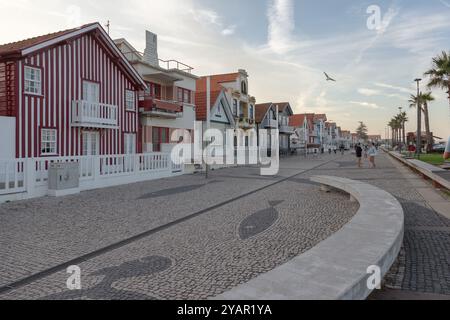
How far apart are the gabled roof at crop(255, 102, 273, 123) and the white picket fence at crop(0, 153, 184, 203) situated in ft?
80.9

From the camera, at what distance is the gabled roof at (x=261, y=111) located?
4342 cm

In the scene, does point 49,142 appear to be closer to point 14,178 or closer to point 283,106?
point 14,178

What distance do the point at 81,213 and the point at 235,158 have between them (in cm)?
2201

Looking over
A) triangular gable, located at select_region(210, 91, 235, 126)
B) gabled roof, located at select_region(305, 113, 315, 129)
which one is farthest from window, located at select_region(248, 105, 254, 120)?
gabled roof, located at select_region(305, 113, 315, 129)

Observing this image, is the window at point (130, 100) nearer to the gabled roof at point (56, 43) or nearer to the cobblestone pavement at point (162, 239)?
the gabled roof at point (56, 43)

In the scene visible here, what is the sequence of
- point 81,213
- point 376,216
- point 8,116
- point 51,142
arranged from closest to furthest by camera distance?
point 376,216 → point 81,213 → point 8,116 → point 51,142

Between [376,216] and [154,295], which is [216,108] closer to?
[376,216]

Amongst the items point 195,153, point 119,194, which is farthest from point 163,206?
point 195,153

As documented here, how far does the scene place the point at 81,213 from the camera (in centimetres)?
885

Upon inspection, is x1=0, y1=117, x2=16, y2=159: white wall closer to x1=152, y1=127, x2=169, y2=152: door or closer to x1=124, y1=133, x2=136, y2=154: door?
x1=124, y1=133, x2=136, y2=154: door

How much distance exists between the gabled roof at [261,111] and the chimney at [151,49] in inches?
800

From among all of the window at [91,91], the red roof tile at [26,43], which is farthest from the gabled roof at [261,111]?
the red roof tile at [26,43]
